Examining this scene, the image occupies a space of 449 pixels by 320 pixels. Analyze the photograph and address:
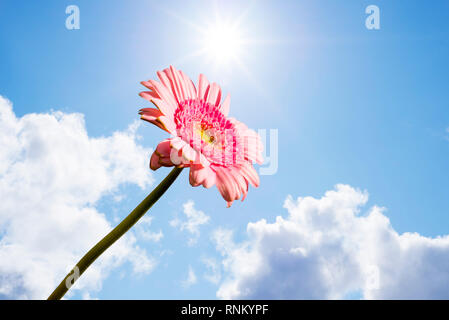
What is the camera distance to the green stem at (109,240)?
40.1 inches

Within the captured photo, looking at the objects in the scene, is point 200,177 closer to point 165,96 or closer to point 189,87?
point 165,96

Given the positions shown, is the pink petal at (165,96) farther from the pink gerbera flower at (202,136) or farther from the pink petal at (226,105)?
the pink petal at (226,105)

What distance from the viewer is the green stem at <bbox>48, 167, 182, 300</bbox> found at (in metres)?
1.02

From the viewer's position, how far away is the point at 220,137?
1631 millimetres

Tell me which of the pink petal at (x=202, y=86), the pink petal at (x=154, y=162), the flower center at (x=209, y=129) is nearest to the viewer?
the pink petal at (x=154, y=162)

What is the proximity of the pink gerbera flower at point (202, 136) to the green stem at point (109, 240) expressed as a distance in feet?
0.36

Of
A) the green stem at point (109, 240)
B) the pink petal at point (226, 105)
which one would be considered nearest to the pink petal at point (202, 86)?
the pink petal at point (226, 105)

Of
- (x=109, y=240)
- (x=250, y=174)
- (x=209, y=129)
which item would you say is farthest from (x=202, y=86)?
(x=109, y=240)

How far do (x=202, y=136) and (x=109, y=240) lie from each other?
652mm
